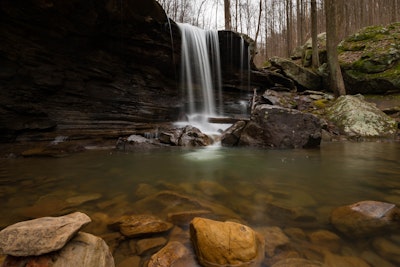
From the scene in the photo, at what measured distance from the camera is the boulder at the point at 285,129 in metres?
6.81

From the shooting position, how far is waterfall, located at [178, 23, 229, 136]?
36.7ft

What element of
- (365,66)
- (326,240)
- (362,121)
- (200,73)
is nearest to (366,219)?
(326,240)

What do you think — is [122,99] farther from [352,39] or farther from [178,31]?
[352,39]

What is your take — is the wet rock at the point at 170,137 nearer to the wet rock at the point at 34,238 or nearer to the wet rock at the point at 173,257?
the wet rock at the point at 173,257

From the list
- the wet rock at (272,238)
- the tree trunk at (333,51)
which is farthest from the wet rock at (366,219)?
the tree trunk at (333,51)

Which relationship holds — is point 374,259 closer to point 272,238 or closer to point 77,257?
point 272,238

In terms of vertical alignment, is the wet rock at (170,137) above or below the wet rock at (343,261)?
above

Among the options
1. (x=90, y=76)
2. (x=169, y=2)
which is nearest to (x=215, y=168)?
(x=90, y=76)

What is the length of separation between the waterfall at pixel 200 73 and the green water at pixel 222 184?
6234 millimetres

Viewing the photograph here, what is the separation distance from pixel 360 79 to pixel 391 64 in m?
1.52

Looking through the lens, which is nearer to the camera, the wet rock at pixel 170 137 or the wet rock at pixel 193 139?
the wet rock at pixel 193 139

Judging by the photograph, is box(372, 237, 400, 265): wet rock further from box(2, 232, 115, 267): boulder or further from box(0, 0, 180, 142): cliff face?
box(0, 0, 180, 142): cliff face

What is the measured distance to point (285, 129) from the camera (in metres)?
6.87

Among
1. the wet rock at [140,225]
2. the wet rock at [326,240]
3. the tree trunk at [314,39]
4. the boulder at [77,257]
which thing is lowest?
the wet rock at [326,240]
